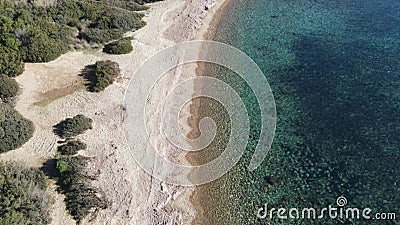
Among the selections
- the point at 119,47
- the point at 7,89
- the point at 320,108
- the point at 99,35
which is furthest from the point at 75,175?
the point at 320,108

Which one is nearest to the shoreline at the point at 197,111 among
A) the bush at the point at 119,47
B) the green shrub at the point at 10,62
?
the bush at the point at 119,47

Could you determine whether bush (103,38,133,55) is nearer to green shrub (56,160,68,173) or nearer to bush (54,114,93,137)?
bush (54,114,93,137)

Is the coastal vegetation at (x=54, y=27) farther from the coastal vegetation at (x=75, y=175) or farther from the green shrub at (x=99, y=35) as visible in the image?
the coastal vegetation at (x=75, y=175)

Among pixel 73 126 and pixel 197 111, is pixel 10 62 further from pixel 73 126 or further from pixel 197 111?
pixel 197 111

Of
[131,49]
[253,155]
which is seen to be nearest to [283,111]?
[253,155]

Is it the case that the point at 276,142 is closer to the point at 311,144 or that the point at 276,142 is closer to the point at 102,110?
the point at 311,144

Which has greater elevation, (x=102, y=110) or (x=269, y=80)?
(x=102, y=110)
